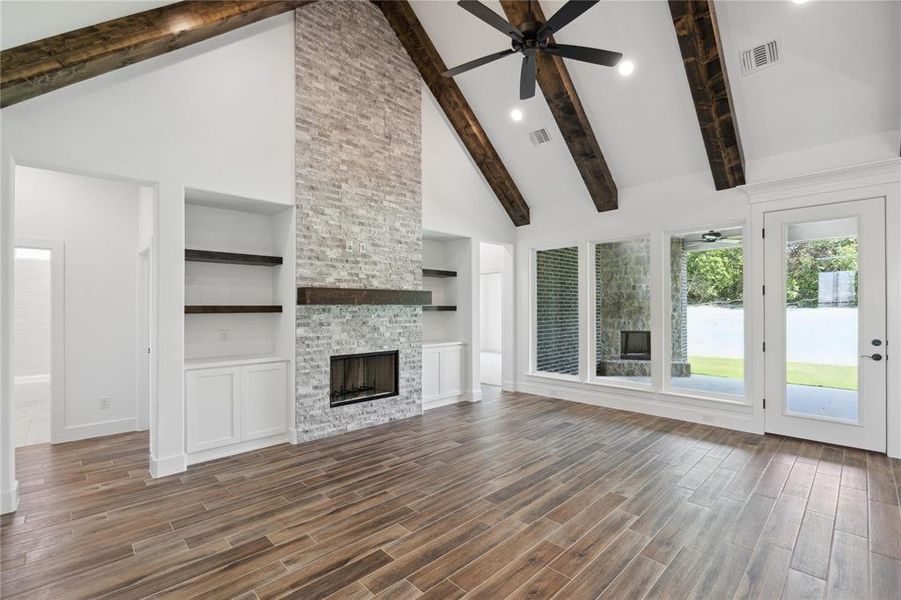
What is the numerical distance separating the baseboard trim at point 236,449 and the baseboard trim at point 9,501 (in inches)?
42.7

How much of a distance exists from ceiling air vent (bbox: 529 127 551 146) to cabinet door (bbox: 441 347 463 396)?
3169 millimetres

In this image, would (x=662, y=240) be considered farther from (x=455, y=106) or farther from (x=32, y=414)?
(x=32, y=414)

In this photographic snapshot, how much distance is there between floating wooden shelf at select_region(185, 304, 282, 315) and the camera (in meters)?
4.03

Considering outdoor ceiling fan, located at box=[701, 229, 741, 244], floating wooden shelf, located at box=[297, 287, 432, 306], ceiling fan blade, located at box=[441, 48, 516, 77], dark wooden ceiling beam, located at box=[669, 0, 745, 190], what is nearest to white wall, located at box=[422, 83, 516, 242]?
floating wooden shelf, located at box=[297, 287, 432, 306]

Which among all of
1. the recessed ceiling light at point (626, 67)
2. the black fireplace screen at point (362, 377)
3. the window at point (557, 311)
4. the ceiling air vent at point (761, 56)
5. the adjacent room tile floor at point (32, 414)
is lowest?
the adjacent room tile floor at point (32, 414)

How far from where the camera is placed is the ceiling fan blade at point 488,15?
3.21 meters

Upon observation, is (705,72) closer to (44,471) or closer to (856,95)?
(856,95)

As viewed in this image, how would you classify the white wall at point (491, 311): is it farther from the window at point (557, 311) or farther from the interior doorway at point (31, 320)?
the interior doorway at point (31, 320)

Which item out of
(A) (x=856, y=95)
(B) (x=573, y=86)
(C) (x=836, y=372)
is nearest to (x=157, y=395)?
(B) (x=573, y=86)

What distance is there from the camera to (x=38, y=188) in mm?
4391

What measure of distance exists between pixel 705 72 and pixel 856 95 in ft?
4.58

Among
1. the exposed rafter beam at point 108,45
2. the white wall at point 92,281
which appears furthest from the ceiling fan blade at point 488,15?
the white wall at point 92,281

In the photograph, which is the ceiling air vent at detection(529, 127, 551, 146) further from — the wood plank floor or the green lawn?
the wood plank floor

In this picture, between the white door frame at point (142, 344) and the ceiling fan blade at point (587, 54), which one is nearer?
the ceiling fan blade at point (587, 54)
